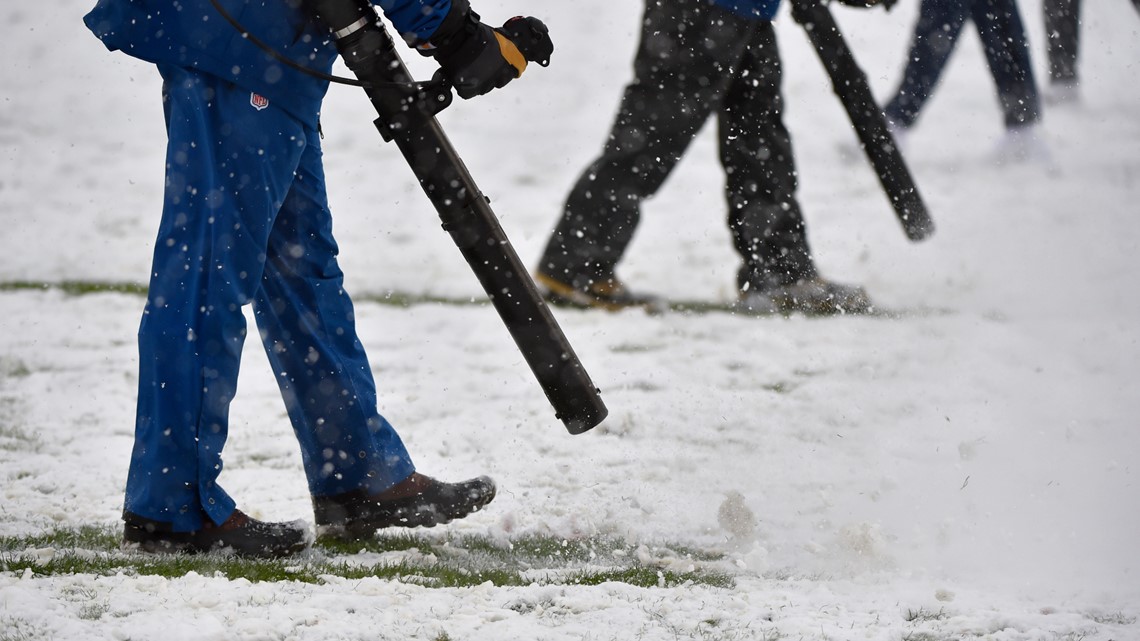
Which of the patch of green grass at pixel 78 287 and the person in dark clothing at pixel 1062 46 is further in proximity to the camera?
the person in dark clothing at pixel 1062 46

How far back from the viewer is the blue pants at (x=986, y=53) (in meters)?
6.64

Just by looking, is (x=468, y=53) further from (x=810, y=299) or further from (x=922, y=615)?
(x=810, y=299)

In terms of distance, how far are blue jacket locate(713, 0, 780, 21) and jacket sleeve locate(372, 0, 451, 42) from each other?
2.23 m

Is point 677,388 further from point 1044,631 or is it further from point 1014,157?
point 1014,157

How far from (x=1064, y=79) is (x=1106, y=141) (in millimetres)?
1239

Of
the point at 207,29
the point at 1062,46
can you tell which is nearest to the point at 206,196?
the point at 207,29

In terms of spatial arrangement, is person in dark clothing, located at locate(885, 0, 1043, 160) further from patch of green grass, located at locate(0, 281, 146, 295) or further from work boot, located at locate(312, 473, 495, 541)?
work boot, located at locate(312, 473, 495, 541)

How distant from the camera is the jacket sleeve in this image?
2332 millimetres

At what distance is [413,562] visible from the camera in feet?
8.48

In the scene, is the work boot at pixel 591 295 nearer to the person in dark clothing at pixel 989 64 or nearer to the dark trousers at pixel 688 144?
the dark trousers at pixel 688 144

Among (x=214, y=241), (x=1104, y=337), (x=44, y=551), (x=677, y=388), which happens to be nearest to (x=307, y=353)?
(x=214, y=241)

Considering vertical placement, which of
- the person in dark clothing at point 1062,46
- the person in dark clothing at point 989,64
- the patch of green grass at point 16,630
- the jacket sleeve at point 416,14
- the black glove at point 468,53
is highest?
the person in dark clothing at point 1062,46

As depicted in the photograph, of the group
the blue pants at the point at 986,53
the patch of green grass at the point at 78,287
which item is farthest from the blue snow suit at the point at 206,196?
the blue pants at the point at 986,53

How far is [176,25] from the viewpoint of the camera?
2.38 meters
